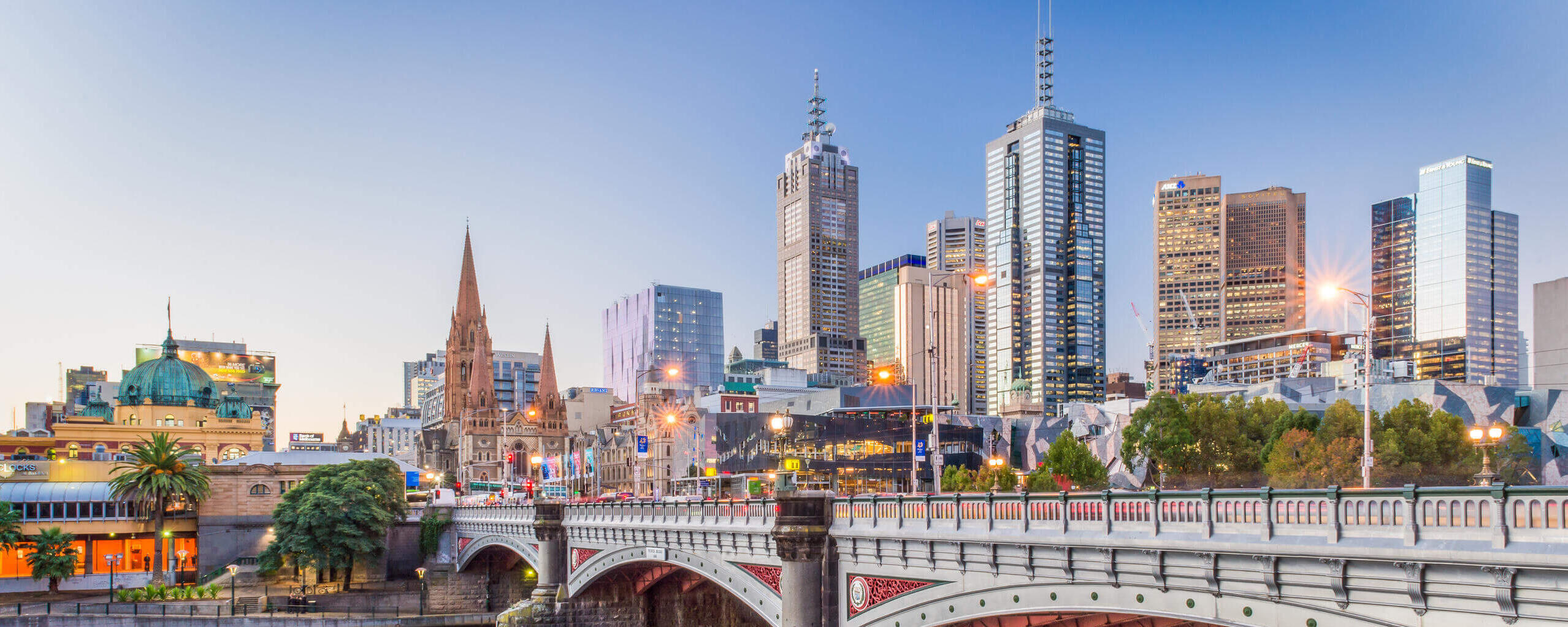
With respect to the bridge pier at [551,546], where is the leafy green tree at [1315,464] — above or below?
above

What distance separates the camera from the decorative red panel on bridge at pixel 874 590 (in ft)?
107

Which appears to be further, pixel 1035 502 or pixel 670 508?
pixel 670 508

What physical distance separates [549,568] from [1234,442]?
59580 millimetres

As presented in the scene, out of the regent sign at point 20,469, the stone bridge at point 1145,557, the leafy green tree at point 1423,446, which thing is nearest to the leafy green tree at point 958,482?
the leafy green tree at point 1423,446

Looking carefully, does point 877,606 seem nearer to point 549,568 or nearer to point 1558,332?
point 549,568

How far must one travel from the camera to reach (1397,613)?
62.5 ft

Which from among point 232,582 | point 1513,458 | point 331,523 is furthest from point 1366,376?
point 232,582

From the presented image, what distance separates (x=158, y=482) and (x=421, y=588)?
24.1 m

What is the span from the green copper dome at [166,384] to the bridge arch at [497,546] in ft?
210

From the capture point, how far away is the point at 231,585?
302 ft

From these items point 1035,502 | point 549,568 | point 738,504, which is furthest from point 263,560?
point 1035,502

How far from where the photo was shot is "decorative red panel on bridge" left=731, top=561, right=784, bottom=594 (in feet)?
130

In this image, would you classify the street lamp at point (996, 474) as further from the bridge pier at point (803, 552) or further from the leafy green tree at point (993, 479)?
the bridge pier at point (803, 552)

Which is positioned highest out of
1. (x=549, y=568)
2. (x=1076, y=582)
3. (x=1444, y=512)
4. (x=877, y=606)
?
(x=1444, y=512)
